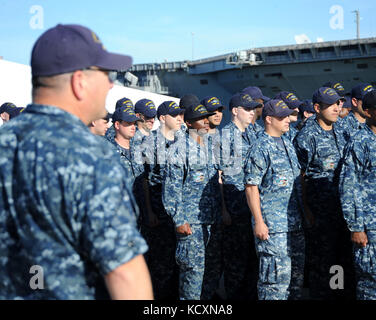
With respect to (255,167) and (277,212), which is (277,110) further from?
(277,212)

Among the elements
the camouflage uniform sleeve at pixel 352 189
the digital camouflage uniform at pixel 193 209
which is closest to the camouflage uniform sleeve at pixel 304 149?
the digital camouflage uniform at pixel 193 209

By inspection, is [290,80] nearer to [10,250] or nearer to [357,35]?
[357,35]

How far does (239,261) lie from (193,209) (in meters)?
0.92

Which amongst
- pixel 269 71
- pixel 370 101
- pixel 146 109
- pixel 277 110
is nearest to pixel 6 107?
pixel 146 109

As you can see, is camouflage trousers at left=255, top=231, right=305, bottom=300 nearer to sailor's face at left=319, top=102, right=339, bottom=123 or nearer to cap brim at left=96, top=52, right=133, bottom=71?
sailor's face at left=319, top=102, right=339, bottom=123

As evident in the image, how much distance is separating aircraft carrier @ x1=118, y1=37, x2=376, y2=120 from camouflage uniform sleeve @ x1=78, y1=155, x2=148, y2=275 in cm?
2230

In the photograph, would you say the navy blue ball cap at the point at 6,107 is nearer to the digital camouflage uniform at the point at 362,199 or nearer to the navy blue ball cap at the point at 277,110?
the navy blue ball cap at the point at 277,110

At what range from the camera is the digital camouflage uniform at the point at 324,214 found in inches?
175

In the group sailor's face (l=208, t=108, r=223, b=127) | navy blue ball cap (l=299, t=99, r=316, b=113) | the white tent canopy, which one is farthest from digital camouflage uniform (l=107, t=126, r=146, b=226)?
navy blue ball cap (l=299, t=99, r=316, b=113)

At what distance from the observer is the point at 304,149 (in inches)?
184

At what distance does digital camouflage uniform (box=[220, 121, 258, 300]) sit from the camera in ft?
14.5

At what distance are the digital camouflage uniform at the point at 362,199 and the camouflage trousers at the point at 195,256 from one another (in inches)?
49.2
